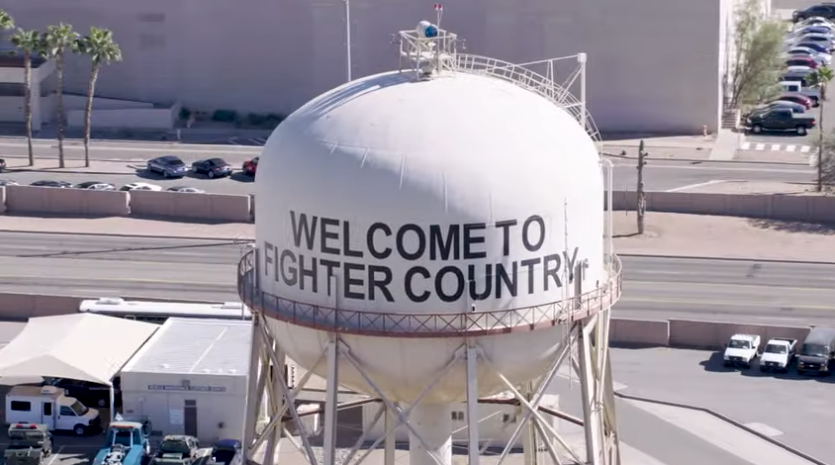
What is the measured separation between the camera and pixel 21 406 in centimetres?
5028

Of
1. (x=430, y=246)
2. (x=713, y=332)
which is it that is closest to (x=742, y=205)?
(x=713, y=332)

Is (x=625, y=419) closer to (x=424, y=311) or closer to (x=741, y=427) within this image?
(x=741, y=427)

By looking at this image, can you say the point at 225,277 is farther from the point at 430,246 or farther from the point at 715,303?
the point at 430,246

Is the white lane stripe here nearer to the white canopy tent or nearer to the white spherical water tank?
the white canopy tent

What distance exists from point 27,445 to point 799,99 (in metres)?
68.5

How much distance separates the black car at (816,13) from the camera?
437 ft

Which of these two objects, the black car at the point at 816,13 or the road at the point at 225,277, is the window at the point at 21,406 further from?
the black car at the point at 816,13

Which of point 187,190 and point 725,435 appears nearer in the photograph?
point 725,435

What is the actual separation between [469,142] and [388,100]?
85.2 inches

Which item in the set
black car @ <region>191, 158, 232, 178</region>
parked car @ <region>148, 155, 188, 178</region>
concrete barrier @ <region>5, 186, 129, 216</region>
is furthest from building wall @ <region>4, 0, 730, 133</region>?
concrete barrier @ <region>5, 186, 129, 216</region>

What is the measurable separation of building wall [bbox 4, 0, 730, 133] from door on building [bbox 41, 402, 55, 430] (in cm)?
5108

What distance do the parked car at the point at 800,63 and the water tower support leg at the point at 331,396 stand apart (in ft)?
290

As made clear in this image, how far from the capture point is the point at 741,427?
50844 mm

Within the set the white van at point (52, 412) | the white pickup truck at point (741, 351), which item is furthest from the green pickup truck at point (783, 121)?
the white van at point (52, 412)
